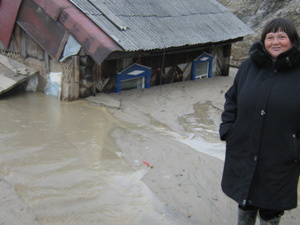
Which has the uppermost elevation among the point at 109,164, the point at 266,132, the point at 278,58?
the point at 278,58

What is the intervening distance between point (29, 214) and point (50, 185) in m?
0.75

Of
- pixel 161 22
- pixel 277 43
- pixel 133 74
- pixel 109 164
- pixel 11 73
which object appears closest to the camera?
pixel 277 43

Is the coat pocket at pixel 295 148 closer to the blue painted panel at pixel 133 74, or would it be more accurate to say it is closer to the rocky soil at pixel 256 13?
the blue painted panel at pixel 133 74

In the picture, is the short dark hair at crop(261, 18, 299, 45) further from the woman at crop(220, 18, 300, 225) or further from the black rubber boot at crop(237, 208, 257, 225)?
the black rubber boot at crop(237, 208, 257, 225)

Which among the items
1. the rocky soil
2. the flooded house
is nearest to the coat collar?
the flooded house

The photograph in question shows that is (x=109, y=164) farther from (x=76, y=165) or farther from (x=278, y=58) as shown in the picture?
(x=278, y=58)

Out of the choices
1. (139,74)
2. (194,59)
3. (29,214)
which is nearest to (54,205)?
(29,214)

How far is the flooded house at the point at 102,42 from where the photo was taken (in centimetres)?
799

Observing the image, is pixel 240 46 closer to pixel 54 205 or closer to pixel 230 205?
pixel 230 205

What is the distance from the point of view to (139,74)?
949cm

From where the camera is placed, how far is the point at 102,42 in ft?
24.9

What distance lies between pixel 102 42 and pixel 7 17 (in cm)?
291

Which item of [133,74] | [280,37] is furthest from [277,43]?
[133,74]

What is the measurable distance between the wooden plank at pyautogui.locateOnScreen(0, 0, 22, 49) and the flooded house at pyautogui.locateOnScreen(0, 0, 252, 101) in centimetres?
2
